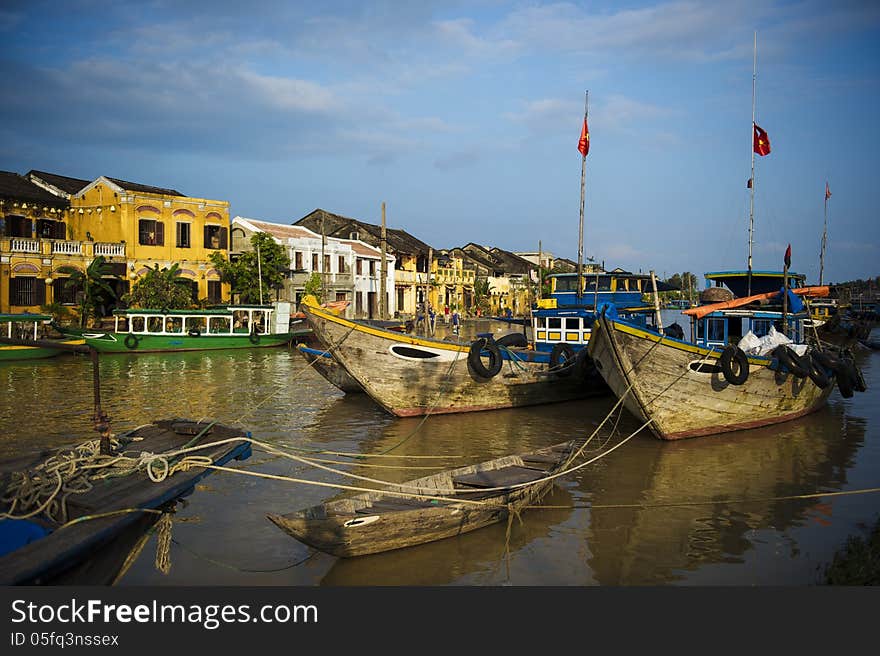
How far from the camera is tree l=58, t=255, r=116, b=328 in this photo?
3103 centimetres

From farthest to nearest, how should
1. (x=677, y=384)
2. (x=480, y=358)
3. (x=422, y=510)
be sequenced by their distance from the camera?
(x=480, y=358) → (x=677, y=384) → (x=422, y=510)

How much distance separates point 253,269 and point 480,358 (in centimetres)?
2580

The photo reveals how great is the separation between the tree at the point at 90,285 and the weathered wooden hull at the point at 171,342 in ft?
14.2

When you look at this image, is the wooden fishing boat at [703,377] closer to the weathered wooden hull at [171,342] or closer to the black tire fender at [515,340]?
the black tire fender at [515,340]

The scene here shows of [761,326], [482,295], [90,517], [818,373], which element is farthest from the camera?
[482,295]

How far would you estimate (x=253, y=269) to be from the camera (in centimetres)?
3759

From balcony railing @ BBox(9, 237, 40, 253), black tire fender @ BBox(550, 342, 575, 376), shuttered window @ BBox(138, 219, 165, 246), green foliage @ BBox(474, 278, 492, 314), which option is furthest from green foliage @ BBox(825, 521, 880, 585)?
green foliage @ BBox(474, 278, 492, 314)

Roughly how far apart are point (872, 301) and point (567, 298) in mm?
74651

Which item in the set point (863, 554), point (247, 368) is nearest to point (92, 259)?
point (247, 368)

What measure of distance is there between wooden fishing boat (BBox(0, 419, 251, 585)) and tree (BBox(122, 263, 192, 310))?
26.5 m

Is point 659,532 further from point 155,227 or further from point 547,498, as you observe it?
point 155,227

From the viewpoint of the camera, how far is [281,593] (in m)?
5.76

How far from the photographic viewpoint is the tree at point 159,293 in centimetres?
3247

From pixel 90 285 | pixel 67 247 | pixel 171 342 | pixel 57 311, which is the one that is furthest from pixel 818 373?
pixel 67 247
